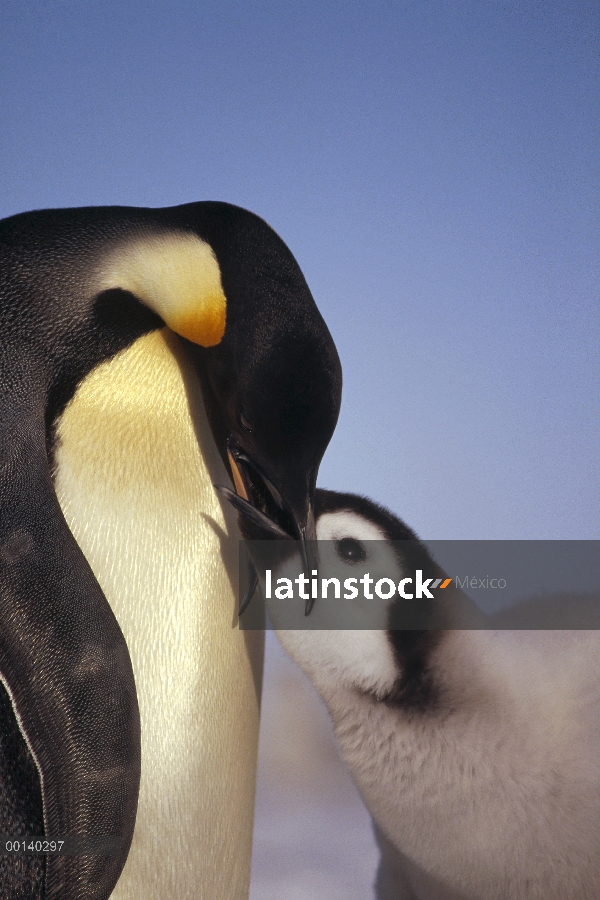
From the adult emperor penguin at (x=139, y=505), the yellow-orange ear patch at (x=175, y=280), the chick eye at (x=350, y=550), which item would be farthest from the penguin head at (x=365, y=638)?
the yellow-orange ear patch at (x=175, y=280)

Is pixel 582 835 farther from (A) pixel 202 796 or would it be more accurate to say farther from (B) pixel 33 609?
(B) pixel 33 609

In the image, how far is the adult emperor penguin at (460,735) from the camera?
2.66ft

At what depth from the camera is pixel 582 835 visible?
81cm

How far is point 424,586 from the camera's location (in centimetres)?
89

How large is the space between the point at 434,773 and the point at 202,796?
340mm

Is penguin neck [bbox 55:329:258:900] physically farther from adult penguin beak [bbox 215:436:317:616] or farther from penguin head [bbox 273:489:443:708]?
penguin head [bbox 273:489:443:708]

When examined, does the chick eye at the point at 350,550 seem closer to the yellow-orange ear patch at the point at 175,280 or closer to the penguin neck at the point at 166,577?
the penguin neck at the point at 166,577

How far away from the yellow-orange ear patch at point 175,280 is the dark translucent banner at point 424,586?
0.19 meters

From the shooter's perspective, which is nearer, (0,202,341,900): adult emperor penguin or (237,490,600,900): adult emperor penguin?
(0,202,341,900): adult emperor penguin

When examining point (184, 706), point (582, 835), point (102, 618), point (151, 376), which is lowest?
point (582, 835)

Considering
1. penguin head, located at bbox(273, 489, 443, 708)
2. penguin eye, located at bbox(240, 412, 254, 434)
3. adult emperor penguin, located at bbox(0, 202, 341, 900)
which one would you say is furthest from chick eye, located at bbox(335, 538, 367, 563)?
penguin eye, located at bbox(240, 412, 254, 434)

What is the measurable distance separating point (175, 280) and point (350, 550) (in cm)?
40

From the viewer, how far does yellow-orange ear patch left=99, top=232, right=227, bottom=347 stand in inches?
21.6

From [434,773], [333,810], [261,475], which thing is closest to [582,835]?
[434,773]
